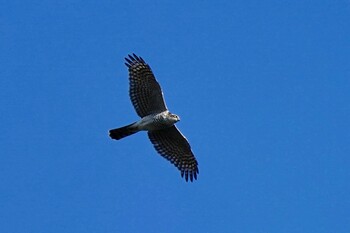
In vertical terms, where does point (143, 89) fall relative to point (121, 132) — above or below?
above

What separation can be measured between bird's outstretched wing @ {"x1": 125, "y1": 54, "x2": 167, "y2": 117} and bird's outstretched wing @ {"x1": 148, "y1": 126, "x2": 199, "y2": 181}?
3.06 ft

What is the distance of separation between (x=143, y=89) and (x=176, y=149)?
2.35m

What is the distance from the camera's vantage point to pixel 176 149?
27984mm

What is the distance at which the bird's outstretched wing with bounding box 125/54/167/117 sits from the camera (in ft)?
87.8

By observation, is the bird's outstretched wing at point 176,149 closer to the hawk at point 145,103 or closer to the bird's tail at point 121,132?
the hawk at point 145,103

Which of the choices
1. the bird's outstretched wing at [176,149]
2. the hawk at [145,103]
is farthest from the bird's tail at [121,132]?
the bird's outstretched wing at [176,149]

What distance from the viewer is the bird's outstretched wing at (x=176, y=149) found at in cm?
2762

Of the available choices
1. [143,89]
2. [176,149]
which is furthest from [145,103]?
[176,149]

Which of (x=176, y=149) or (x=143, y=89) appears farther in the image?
(x=176, y=149)

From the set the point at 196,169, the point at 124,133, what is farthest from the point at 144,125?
the point at 196,169

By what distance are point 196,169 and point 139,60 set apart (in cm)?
395

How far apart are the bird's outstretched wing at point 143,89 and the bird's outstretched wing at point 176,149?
36.8 inches

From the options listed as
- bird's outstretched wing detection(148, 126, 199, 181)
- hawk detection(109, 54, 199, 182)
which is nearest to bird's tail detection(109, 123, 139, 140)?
hawk detection(109, 54, 199, 182)

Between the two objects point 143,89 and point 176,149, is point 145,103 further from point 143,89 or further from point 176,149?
point 176,149
